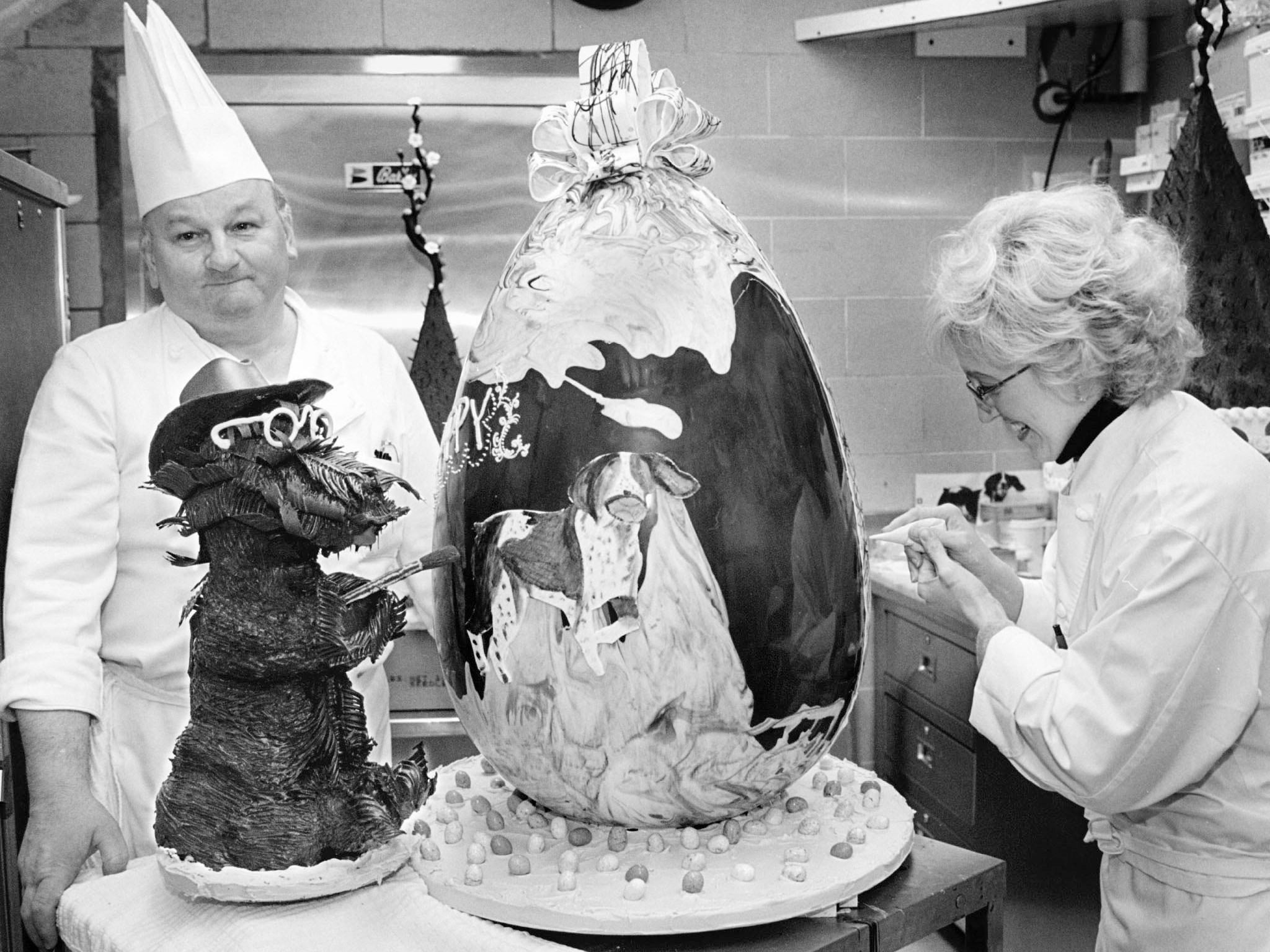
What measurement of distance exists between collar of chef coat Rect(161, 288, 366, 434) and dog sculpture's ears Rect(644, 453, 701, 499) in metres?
0.57

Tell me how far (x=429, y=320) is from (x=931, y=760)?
1678 mm

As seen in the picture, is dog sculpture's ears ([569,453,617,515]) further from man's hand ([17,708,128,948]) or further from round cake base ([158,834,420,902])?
man's hand ([17,708,128,948])

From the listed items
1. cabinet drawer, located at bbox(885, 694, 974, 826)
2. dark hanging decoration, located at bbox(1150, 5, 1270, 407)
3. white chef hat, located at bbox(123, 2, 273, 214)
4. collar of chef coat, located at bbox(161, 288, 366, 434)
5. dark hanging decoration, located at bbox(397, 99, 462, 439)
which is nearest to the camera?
white chef hat, located at bbox(123, 2, 273, 214)

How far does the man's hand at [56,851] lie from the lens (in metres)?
1.01

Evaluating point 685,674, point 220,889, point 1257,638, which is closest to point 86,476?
point 220,889

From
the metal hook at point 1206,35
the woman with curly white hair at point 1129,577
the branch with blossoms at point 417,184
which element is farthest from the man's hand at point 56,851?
the metal hook at point 1206,35

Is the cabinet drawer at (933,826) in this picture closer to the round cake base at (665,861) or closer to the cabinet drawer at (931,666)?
the cabinet drawer at (931,666)

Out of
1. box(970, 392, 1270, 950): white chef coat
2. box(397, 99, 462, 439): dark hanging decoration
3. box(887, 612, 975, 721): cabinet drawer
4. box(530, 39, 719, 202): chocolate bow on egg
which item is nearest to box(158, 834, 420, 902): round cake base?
box(530, 39, 719, 202): chocolate bow on egg

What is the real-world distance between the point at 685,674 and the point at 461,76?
2.62 meters

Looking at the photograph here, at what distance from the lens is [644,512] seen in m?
0.98

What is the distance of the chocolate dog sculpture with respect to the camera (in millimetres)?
865

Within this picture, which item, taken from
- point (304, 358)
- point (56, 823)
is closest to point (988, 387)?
point (304, 358)

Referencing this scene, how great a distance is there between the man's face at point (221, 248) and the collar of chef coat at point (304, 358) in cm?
6

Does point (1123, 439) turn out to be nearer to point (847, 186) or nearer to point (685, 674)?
point (685, 674)
